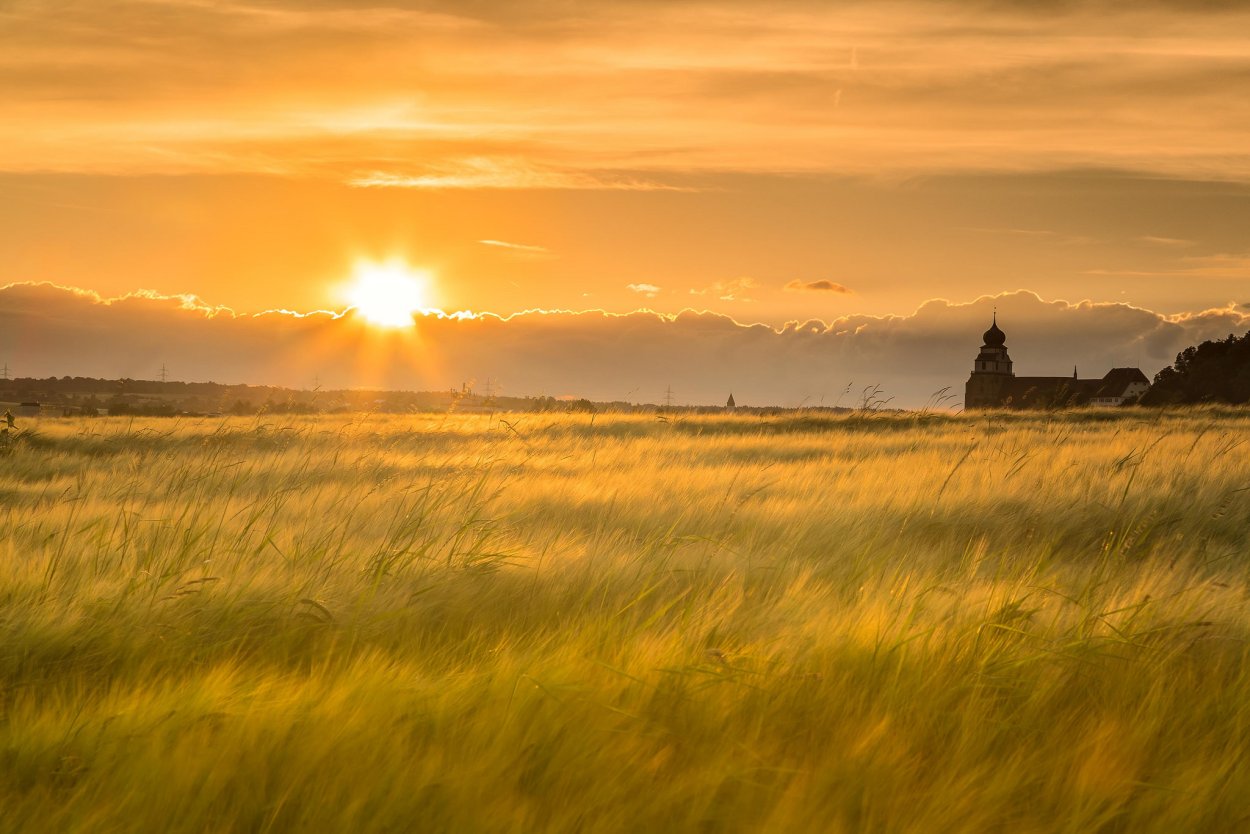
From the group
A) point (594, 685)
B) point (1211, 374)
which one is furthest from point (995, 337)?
point (594, 685)

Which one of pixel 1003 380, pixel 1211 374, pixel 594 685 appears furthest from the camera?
pixel 1003 380

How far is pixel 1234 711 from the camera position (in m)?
2.91

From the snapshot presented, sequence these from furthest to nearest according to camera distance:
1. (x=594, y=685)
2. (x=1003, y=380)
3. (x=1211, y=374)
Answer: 1. (x=1003, y=380)
2. (x=1211, y=374)
3. (x=594, y=685)

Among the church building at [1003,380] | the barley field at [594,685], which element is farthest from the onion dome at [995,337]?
the barley field at [594,685]

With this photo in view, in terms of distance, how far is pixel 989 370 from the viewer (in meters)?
126

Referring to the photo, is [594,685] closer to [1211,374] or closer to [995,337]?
[1211,374]

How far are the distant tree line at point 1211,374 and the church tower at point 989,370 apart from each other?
49.9 m

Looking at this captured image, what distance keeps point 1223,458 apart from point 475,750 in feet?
39.1

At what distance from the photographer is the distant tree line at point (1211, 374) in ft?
192

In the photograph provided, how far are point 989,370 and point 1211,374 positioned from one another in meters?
63.5

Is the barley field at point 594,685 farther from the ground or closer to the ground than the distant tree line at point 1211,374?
closer to the ground

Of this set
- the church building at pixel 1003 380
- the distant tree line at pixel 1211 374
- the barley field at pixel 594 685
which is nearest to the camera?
the barley field at pixel 594 685

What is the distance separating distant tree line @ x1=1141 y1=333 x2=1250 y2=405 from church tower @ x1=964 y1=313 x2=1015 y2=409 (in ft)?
164

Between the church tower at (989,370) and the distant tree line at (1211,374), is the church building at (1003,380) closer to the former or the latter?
the church tower at (989,370)
